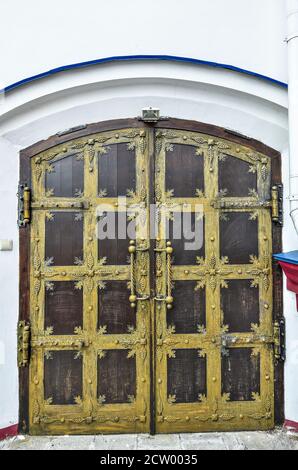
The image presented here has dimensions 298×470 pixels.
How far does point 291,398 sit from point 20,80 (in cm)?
290

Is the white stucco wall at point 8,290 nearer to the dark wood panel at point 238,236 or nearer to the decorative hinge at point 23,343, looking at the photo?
the decorative hinge at point 23,343

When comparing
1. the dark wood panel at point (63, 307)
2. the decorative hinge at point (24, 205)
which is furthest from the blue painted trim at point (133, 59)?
the dark wood panel at point (63, 307)

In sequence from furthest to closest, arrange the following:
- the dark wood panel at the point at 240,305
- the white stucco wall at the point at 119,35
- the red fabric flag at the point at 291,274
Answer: the dark wood panel at the point at 240,305 < the white stucco wall at the point at 119,35 < the red fabric flag at the point at 291,274

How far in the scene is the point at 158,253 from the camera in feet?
8.56

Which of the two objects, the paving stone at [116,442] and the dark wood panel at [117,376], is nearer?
the paving stone at [116,442]

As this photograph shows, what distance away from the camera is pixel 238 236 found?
104 inches

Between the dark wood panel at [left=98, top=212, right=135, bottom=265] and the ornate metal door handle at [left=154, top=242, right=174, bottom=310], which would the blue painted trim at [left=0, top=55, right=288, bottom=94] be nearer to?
the dark wood panel at [left=98, top=212, right=135, bottom=265]

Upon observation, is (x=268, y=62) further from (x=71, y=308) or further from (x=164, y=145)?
(x=71, y=308)

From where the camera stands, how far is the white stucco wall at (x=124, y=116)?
2537 millimetres

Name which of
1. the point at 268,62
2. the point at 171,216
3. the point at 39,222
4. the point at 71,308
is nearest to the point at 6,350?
the point at 71,308

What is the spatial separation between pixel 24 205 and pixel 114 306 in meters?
0.95

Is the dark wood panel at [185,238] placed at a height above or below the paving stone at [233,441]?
above

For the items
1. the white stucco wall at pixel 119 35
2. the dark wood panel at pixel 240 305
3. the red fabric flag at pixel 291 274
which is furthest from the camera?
the dark wood panel at pixel 240 305

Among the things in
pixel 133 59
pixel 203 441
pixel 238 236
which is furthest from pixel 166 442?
pixel 133 59
